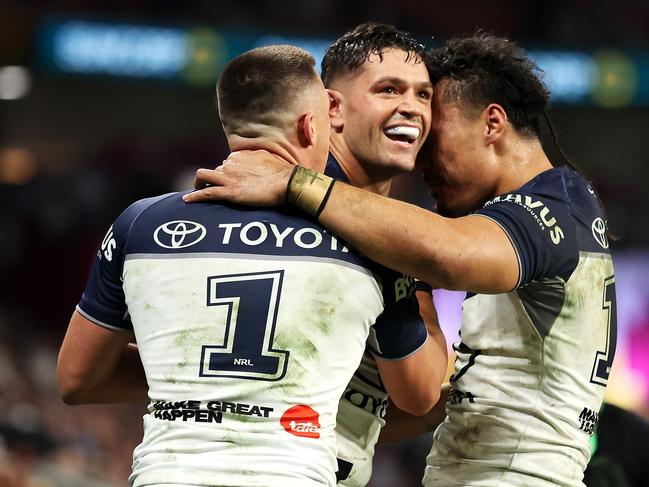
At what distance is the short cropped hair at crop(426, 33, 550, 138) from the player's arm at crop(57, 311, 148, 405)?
1461 mm

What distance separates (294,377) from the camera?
2797 mm

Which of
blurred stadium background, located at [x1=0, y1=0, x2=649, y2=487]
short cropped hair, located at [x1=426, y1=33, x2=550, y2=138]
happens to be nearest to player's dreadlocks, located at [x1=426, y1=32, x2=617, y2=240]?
short cropped hair, located at [x1=426, y1=33, x2=550, y2=138]

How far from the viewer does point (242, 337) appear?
9.18ft

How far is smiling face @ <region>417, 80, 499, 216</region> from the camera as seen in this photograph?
3816 millimetres

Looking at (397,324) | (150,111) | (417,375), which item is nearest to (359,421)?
(417,375)

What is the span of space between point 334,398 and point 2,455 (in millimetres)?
5125

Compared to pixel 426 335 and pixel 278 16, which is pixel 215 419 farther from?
pixel 278 16

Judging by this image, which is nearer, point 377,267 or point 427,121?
point 377,267

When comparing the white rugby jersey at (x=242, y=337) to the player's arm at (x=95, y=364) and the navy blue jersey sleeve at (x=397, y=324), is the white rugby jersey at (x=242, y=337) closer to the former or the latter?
the navy blue jersey sleeve at (x=397, y=324)

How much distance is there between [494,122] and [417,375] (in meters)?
1.09

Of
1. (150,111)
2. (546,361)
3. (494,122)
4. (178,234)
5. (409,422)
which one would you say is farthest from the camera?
(150,111)

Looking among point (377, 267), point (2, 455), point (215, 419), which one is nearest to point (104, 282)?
point (215, 419)

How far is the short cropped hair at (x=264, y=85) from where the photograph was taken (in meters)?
3.02

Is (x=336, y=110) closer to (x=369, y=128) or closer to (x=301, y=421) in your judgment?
(x=369, y=128)
